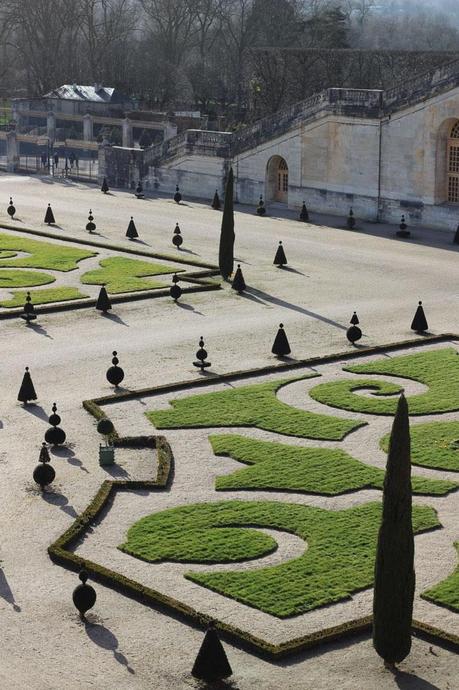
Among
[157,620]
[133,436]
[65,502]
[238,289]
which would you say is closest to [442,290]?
[238,289]

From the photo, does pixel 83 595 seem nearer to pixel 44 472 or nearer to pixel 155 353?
pixel 44 472

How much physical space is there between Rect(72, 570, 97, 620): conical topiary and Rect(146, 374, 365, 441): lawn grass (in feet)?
29.3

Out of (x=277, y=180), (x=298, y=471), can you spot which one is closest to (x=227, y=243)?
(x=298, y=471)

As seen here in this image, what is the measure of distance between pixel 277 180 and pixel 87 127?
22980 mm

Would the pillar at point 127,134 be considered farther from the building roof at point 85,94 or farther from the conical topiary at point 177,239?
the conical topiary at point 177,239

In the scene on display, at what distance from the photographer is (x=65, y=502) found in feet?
78.0

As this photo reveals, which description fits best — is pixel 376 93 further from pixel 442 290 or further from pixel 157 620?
pixel 157 620

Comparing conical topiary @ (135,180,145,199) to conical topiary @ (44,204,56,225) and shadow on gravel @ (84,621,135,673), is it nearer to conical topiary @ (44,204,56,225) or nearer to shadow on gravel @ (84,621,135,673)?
conical topiary @ (44,204,56,225)

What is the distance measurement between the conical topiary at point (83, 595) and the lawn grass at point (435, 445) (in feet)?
28.6

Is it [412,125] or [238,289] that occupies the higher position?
[412,125]

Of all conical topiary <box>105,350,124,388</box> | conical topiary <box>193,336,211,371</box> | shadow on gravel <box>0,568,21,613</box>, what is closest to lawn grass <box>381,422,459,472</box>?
conical topiary <box>193,336,211,371</box>

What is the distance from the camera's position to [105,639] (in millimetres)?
18719

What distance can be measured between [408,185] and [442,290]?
15.3 m

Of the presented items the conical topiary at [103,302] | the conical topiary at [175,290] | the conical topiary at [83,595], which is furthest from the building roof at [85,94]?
the conical topiary at [83,595]
